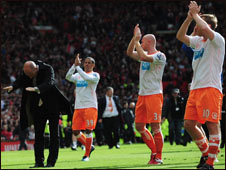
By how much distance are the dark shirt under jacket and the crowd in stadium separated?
18933 millimetres

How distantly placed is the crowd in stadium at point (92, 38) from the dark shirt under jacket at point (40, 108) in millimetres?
18933

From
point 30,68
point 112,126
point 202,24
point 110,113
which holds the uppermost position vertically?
point 202,24

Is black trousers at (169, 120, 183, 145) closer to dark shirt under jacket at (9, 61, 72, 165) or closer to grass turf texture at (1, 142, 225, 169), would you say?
grass turf texture at (1, 142, 225, 169)

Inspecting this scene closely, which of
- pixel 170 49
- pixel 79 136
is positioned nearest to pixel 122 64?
pixel 170 49

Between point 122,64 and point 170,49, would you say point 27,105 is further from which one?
point 170,49

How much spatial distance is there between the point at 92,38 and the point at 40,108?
30318mm

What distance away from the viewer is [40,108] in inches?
450

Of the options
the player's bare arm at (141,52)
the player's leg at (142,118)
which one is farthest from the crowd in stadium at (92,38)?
the player's bare arm at (141,52)

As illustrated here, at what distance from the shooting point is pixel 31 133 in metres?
26.9

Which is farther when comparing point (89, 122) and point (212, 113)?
point (89, 122)

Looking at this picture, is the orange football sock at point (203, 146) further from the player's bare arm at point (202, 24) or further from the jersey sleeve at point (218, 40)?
the player's bare arm at point (202, 24)

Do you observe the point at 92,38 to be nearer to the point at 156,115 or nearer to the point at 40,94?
the point at 40,94

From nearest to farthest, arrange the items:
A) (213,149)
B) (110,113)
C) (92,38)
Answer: (213,149) → (110,113) → (92,38)

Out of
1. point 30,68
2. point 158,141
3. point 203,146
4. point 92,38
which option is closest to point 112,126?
point 158,141
